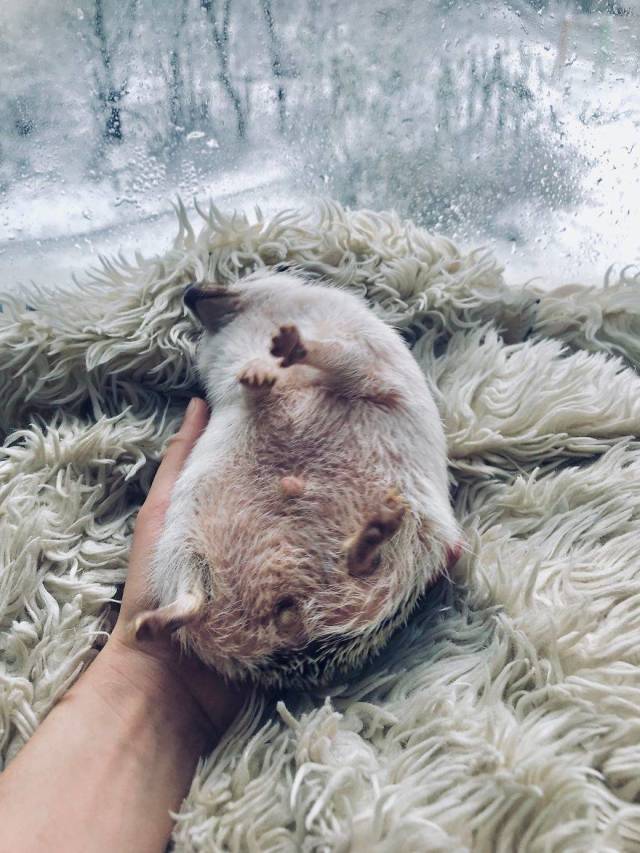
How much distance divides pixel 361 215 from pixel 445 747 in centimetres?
50

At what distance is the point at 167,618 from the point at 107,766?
10 centimetres

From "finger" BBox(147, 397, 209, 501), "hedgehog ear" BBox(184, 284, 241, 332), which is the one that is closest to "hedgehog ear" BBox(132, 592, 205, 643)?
Result: "finger" BBox(147, 397, 209, 501)

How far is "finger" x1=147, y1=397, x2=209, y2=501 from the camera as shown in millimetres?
598

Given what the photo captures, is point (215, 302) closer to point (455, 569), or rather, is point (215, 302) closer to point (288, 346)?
point (288, 346)

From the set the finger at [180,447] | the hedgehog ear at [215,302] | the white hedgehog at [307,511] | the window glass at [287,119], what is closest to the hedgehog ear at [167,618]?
the white hedgehog at [307,511]

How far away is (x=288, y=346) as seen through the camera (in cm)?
57

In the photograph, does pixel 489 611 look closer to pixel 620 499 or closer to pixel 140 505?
pixel 620 499

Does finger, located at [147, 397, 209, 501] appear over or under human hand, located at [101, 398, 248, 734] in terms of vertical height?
over

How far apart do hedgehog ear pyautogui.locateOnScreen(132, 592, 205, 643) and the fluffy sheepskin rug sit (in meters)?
0.08

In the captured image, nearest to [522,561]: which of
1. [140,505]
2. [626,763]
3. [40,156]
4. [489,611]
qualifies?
[489,611]

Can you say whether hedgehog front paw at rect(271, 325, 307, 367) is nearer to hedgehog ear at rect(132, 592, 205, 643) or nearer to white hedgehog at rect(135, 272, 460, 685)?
white hedgehog at rect(135, 272, 460, 685)

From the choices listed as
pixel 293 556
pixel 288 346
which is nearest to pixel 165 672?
pixel 293 556

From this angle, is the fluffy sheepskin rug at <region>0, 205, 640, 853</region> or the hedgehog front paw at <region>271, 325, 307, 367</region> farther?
the hedgehog front paw at <region>271, 325, 307, 367</region>

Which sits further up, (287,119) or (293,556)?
(287,119)
